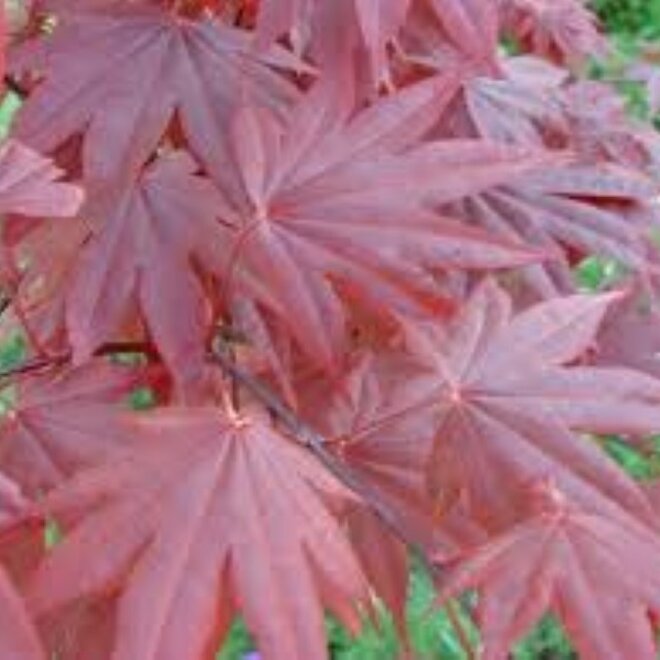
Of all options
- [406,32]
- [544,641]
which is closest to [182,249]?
[406,32]

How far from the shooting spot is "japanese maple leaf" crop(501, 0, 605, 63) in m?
1.24

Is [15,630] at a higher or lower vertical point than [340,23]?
lower

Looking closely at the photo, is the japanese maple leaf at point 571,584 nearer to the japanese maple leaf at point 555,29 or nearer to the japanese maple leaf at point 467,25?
the japanese maple leaf at point 467,25

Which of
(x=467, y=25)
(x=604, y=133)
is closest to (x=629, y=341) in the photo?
(x=604, y=133)

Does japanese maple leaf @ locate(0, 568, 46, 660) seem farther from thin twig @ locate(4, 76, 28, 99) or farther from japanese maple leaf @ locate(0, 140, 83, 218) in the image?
thin twig @ locate(4, 76, 28, 99)

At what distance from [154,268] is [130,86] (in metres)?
0.10

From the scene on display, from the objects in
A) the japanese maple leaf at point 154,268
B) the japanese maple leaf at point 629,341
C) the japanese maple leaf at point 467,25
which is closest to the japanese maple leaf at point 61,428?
the japanese maple leaf at point 154,268

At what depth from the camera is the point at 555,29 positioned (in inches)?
49.3

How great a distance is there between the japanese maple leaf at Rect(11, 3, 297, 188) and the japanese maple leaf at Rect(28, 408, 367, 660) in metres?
0.19

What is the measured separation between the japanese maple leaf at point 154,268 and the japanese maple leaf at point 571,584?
0.60 ft

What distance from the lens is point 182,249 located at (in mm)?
835

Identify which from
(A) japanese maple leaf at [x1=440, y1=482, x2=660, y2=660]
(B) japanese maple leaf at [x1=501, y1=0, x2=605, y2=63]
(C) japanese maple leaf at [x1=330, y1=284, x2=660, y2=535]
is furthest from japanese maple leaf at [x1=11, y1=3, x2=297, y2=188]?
(B) japanese maple leaf at [x1=501, y1=0, x2=605, y2=63]

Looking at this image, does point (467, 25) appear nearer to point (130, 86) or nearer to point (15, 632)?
point (130, 86)

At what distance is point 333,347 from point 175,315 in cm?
8
